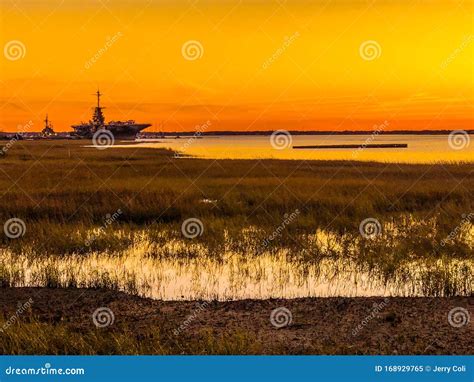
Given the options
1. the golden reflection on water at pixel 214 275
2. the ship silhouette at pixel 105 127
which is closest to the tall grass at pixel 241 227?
the golden reflection on water at pixel 214 275

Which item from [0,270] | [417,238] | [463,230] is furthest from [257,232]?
[0,270]

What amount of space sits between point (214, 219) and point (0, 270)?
849cm

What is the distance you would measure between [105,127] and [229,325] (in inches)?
6913

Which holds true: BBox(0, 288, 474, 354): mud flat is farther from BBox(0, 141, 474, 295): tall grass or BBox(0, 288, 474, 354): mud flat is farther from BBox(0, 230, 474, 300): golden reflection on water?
BBox(0, 141, 474, 295): tall grass

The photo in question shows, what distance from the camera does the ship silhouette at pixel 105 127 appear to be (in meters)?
181

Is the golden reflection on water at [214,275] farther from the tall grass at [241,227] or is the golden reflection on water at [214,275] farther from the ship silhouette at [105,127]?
the ship silhouette at [105,127]

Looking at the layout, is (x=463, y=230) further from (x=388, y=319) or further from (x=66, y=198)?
(x=66, y=198)

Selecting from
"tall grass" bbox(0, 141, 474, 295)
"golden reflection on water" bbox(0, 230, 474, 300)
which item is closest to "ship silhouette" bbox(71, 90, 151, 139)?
"tall grass" bbox(0, 141, 474, 295)

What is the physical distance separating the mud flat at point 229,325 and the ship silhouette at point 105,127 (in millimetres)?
A: 167743

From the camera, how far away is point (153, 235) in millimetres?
18750

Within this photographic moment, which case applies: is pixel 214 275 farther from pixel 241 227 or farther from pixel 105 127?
pixel 105 127

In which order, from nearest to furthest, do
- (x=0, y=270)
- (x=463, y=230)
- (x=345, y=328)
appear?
1. (x=345, y=328)
2. (x=0, y=270)
3. (x=463, y=230)

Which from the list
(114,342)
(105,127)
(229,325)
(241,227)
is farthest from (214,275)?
(105,127)

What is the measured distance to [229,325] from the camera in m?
10.3
